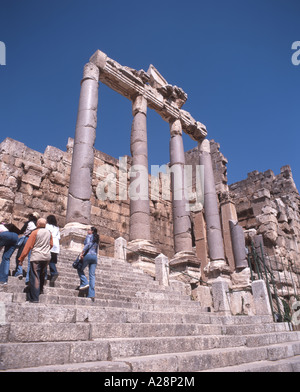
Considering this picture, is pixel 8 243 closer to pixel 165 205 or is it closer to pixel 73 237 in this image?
pixel 73 237

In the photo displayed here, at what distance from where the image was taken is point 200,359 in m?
3.29

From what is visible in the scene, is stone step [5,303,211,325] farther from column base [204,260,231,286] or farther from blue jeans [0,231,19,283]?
column base [204,260,231,286]

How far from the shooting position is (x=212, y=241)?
1411 cm

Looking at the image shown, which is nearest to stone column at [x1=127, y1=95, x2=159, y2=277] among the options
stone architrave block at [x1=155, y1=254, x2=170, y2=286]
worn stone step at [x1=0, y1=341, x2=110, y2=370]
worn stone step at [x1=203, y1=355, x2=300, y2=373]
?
stone architrave block at [x1=155, y1=254, x2=170, y2=286]

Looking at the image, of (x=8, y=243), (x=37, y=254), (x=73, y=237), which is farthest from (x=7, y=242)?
(x=73, y=237)

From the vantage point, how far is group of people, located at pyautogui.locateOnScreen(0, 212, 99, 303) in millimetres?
4824

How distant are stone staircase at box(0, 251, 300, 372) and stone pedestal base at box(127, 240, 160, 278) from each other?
11.4 feet

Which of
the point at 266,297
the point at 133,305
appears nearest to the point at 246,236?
the point at 266,297

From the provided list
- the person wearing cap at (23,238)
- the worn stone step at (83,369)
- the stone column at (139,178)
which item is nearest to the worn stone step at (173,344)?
the worn stone step at (83,369)

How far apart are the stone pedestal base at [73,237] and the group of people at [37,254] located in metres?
2.46

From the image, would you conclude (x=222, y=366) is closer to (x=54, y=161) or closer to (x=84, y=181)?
(x=84, y=181)

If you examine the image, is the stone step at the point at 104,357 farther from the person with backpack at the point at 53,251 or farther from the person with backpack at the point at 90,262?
the person with backpack at the point at 53,251

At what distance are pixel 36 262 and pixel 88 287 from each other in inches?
53.6

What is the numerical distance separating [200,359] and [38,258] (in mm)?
2985
